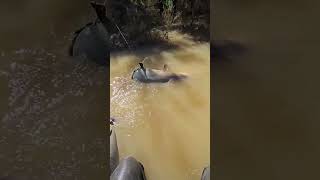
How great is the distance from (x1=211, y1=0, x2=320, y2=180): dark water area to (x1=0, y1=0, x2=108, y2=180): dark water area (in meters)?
0.40

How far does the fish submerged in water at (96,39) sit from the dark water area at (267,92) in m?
0.34

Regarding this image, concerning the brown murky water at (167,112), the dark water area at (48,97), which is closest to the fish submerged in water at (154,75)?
the brown murky water at (167,112)

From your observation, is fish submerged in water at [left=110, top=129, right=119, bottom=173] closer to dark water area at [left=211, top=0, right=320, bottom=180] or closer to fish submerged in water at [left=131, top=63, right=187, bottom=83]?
fish submerged in water at [left=131, top=63, right=187, bottom=83]

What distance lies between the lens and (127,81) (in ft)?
4.97

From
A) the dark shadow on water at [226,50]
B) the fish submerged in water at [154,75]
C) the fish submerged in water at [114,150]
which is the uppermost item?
the dark shadow on water at [226,50]

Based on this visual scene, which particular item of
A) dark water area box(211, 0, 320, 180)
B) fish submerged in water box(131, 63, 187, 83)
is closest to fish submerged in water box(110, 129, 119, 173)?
fish submerged in water box(131, 63, 187, 83)

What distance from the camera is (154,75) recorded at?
1.51m

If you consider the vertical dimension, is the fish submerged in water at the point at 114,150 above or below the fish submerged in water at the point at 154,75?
below

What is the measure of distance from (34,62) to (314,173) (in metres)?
0.95

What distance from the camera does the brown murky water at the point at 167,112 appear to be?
4.93 feet

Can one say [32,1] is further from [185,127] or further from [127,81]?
[185,127]

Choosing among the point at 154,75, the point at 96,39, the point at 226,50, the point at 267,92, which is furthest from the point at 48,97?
the point at 267,92

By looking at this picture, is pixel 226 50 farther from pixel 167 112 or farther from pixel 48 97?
pixel 48 97

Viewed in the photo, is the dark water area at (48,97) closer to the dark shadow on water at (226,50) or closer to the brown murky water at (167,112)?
the brown murky water at (167,112)
